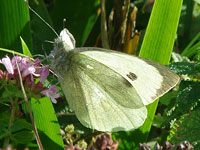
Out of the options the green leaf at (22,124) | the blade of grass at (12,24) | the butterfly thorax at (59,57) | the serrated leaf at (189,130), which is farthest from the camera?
the blade of grass at (12,24)

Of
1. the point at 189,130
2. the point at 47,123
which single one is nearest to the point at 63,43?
the point at 47,123

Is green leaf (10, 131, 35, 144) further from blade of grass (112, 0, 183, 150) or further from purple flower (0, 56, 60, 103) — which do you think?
blade of grass (112, 0, 183, 150)

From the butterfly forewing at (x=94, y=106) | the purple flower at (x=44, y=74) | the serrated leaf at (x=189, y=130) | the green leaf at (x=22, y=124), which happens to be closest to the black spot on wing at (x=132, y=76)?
the butterfly forewing at (x=94, y=106)

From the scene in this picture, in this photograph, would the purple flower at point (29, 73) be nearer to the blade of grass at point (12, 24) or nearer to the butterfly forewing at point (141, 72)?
the butterfly forewing at point (141, 72)

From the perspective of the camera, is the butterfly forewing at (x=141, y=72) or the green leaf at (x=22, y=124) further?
the butterfly forewing at (x=141, y=72)

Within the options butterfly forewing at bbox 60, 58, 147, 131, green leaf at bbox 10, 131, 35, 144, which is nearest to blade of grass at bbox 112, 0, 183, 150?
butterfly forewing at bbox 60, 58, 147, 131

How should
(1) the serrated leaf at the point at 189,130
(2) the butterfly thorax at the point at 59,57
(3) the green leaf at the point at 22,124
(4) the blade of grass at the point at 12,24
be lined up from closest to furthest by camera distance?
1. (3) the green leaf at the point at 22,124
2. (1) the serrated leaf at the point at 189,130
3. (2) the butterfly thorax at the point at 59,57
4. (4) the blade of grass at the point at 12,24

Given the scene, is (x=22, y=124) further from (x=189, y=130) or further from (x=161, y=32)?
(x=161, y=32)
